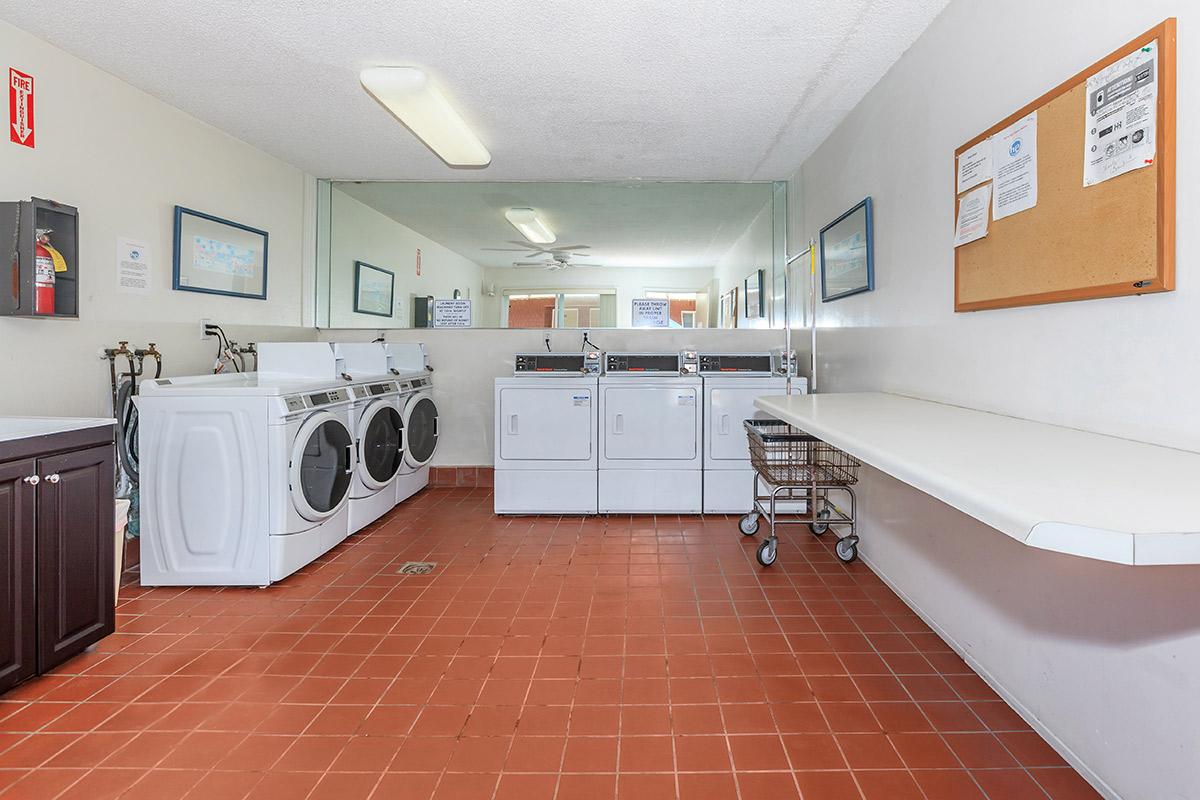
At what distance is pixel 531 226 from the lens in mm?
5410

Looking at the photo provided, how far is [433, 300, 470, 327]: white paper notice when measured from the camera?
18.0 feet

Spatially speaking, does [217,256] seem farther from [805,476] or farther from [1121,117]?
[1121,117]


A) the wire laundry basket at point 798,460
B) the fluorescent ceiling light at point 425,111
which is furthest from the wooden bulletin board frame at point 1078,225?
the fluorescent ceiling light at point 425,111

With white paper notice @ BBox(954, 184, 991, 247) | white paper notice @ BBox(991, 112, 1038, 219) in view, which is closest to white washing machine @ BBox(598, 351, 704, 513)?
white paper notice @ BBox(954, 184, 991, 247)

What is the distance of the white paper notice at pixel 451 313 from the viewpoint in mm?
5477

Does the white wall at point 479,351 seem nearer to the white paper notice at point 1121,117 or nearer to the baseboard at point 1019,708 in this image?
the baseboard at point 1019,708

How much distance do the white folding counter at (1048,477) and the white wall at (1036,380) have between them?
0.18 meters

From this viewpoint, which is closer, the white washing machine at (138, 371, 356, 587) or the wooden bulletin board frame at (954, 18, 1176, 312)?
the wooden bulletin board frame at (954, 18, 1176, 312)

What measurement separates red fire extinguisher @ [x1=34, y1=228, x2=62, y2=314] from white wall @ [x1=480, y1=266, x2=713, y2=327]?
303cm

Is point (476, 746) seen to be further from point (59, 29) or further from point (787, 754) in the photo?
point (59, 29)

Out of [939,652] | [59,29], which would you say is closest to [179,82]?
[59,29]

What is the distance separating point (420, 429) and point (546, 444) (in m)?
1.12

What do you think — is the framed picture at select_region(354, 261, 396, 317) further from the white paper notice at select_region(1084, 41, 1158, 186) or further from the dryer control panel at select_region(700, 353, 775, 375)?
the white paper notice at select_region(1084, 41, 1158, 186)

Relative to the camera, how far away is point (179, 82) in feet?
11.1
